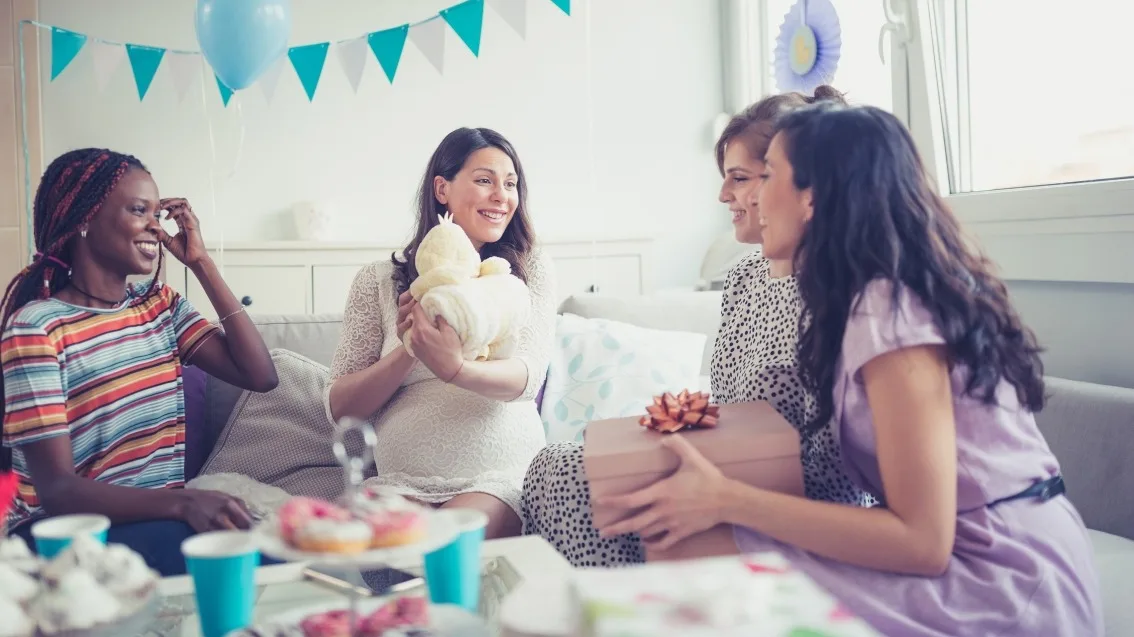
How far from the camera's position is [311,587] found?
1223 mm

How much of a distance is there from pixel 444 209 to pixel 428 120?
2.25 m

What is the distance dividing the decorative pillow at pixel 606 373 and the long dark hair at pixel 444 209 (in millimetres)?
344

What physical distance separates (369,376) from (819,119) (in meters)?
0.91

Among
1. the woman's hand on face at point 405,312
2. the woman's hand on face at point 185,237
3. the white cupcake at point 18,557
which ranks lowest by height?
the white cupcake at point 18,557

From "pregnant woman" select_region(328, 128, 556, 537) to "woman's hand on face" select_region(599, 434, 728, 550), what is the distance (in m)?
0.45

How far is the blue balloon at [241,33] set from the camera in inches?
110

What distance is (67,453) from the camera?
56.4 inches

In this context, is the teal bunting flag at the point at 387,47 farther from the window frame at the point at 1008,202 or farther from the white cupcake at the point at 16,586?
the white cupcake at the point at 16,586

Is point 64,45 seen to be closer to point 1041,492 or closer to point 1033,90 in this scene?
point 1033,90

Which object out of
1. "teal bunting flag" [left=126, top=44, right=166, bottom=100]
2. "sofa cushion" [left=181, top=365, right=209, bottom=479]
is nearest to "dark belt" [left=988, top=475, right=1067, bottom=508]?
"sofa cushion" [left=181, top=365, right=209, bottom=479]

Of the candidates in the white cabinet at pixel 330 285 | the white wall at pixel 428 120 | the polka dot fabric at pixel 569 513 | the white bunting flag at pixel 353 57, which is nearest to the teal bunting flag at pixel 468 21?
the white bunting flag at pixel 353 57

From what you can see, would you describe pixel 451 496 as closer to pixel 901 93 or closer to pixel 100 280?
pixel 100 280

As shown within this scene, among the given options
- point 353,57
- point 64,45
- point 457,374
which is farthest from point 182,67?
point 457,374

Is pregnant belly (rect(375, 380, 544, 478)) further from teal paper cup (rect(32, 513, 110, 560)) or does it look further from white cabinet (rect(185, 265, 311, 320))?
white cabinet (rect(185, 265, 311, 320))
